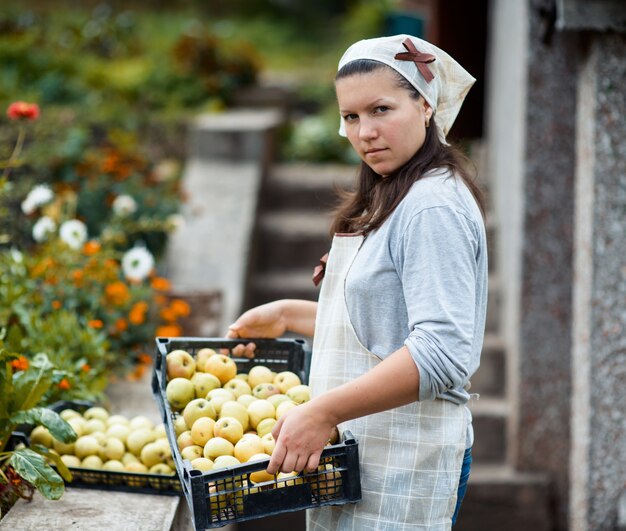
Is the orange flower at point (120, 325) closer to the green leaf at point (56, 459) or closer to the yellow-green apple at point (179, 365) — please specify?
the green leaf at point (56, 459)

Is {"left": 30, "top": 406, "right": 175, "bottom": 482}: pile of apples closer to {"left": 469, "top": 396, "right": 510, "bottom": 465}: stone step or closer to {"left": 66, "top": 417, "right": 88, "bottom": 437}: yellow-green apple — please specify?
{"left": 66, "top": 417, "right": 88, "bottom": 437}: yellow-green apple

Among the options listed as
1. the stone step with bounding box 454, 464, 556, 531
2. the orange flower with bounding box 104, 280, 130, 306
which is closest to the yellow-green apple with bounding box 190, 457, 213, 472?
the orange flower with bounding box 104, 280, 130, 306

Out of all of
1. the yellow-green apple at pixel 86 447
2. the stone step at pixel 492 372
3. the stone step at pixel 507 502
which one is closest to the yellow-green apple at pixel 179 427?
the yellow-green apple at pixel 86 447

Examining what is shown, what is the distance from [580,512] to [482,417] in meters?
1.26

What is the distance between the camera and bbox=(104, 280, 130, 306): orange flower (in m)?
4.78

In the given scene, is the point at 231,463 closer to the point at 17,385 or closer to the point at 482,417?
the point at 17,385

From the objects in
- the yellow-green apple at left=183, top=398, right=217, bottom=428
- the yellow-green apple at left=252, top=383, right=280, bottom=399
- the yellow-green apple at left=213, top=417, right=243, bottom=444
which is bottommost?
the yellow-green apple at left=213, top=417, right=243, bottom=444

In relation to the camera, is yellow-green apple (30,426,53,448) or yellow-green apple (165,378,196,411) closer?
yellow-green apple (165,378,196,411)

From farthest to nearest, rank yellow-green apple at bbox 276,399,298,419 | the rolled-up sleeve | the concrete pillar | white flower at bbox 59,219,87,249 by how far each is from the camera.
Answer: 1. white flower at bbox 59,219,87,249
2. the concrete pillar
3. yellow-green apple at bbox 276,399,298,419
4. the rolled-up sleeve

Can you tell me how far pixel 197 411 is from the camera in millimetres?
2594

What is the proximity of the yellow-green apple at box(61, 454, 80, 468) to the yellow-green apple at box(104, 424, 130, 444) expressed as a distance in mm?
143

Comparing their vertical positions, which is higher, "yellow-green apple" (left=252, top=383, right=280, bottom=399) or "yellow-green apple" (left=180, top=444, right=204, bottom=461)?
"yellow-green apple" (left=252, top=383, right=280, bottom=399)

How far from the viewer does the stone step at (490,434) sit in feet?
18.3

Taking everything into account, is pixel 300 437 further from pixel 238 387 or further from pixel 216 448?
pixel 238 387
